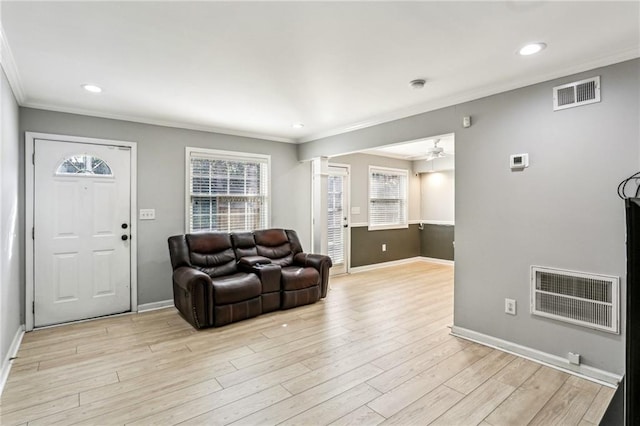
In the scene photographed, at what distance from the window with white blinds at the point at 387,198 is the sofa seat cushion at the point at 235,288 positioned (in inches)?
135

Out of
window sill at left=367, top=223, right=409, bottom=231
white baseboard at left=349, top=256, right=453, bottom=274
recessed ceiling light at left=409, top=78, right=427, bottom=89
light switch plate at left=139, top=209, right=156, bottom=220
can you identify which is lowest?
white baseboard at left=349, top=256, right=453, bottom=274

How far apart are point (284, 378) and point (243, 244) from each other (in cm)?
244

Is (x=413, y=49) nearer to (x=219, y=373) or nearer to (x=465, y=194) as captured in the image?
(x=465, y=194)

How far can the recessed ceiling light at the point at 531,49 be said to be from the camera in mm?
2307

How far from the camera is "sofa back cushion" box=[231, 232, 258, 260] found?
182 inches

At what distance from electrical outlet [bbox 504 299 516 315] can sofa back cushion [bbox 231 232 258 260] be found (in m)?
3.13

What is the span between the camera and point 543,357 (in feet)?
9.16

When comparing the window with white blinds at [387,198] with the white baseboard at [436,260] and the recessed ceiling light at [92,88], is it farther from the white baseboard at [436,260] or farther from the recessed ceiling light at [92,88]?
the recessed ceiling light at [92,88]

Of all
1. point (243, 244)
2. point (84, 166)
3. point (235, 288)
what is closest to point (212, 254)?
point (243, 244)

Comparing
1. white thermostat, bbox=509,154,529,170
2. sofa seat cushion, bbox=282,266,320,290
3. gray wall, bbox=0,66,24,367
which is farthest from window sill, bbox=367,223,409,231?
gray wall, bbox=0,66,24,367

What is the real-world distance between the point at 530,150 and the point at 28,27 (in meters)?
3.81

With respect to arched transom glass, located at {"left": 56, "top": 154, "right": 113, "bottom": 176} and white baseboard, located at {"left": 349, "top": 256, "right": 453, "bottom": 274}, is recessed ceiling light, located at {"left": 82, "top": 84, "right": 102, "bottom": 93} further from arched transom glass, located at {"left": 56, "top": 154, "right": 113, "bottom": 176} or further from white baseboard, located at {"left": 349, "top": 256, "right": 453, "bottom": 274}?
white baseboard, located at {"left": 349, "top": 256, "right": 453, "bottom": 274}

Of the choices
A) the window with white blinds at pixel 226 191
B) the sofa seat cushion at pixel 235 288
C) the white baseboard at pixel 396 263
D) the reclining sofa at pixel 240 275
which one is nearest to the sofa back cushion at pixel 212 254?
the reclining sofa at pixel 240 275

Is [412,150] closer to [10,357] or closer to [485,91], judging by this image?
[485,91]
